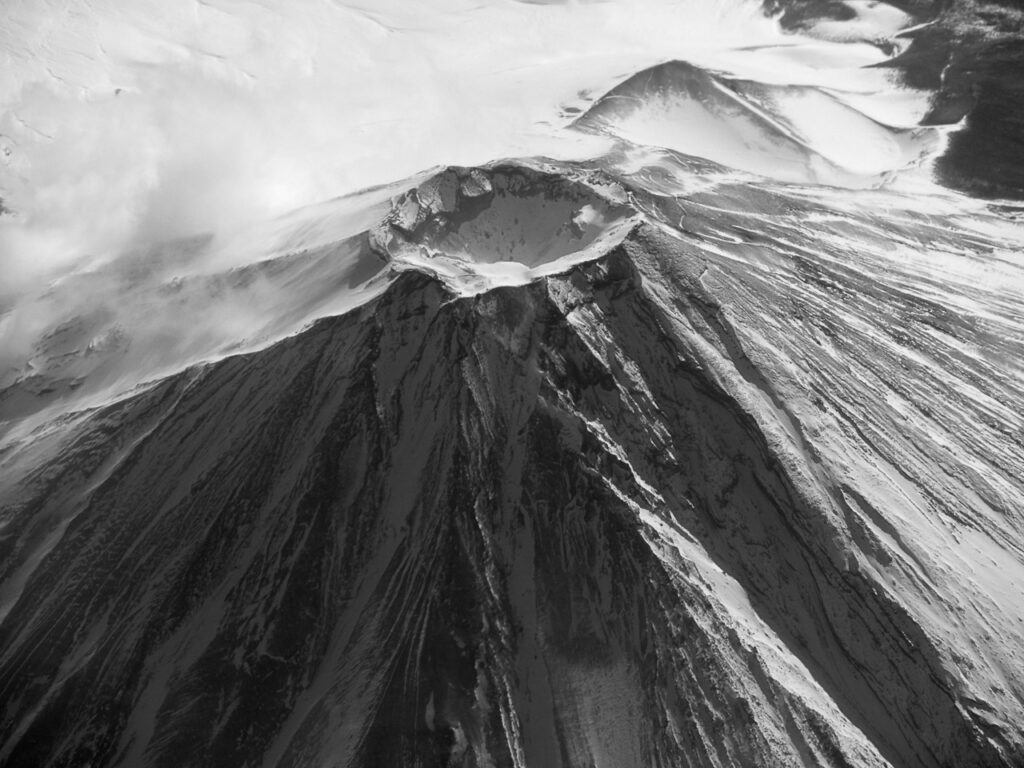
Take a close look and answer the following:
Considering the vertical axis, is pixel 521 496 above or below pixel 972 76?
above

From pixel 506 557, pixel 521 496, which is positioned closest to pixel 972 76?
pixel 521 496

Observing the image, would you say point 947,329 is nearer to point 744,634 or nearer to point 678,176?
point 678,176

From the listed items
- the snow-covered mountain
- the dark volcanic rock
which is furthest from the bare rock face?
the dark volcanic rock

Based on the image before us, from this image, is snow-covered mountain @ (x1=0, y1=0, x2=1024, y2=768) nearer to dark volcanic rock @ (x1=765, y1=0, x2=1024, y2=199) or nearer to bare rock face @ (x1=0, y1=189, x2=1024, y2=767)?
bare rock face @ (x1=0, y1=189, x2=1024, y2=767)

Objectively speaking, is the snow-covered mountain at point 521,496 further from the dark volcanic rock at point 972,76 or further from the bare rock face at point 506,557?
the dark volcanic rock at point 972,76

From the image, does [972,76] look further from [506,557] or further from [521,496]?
[506,557]

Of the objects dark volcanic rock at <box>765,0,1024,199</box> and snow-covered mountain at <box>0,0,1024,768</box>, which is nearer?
snow-covered mountain at <box>0,0,1024,768</box>

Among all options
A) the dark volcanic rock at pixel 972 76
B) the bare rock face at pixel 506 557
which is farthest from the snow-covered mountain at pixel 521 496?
the dark volcanic rock at pixel 972 76
